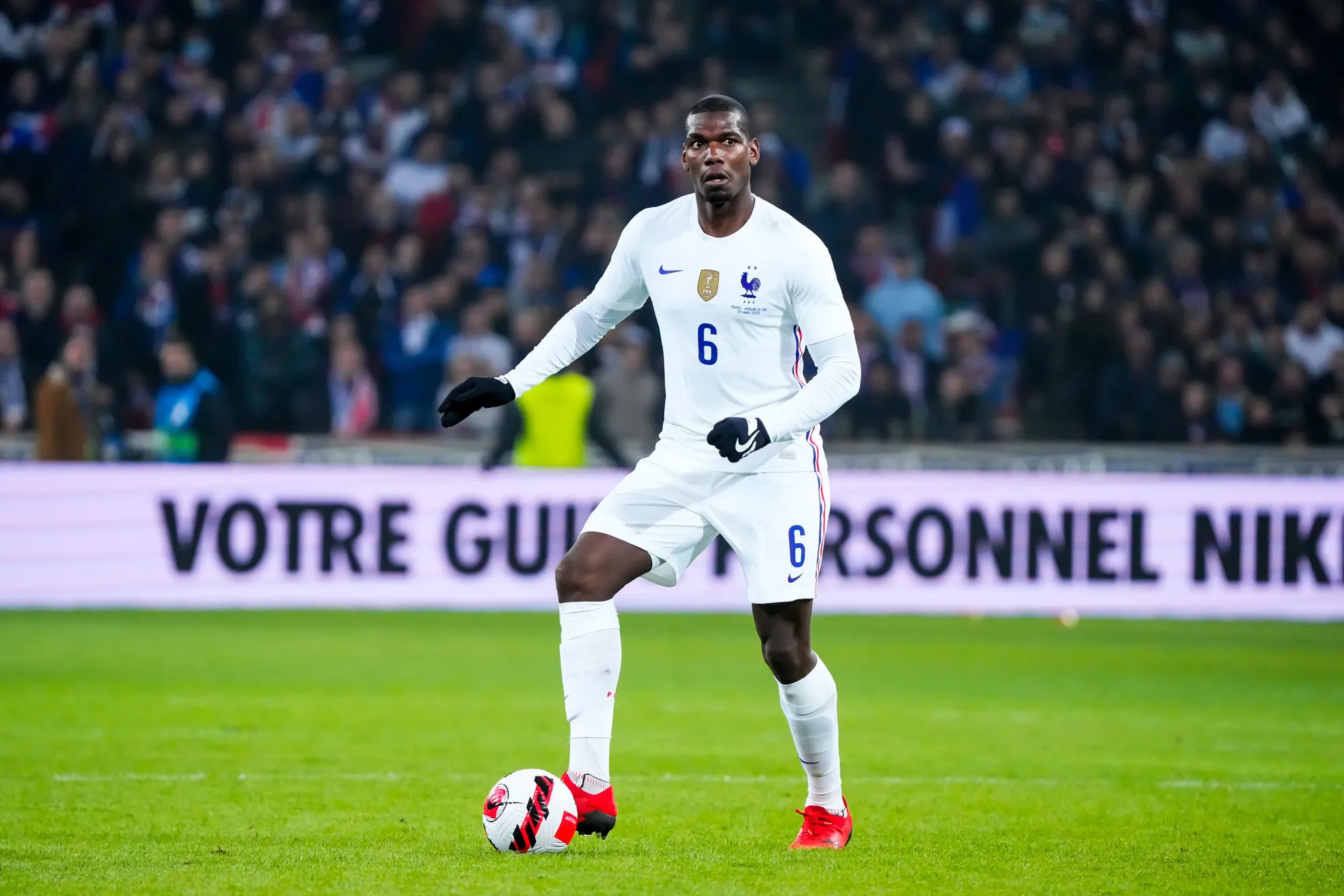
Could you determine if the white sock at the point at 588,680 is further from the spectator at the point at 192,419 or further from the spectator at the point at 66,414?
the spectator at the point at 66,414

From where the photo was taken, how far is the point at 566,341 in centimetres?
599

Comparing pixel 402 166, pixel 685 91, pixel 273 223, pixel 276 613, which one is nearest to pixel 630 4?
pixel 685 91

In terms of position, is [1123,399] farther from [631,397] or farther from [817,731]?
[817,731]

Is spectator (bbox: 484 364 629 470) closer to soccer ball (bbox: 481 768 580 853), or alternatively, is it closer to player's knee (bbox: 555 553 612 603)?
player's knee (bbox: 555 553 612 603)

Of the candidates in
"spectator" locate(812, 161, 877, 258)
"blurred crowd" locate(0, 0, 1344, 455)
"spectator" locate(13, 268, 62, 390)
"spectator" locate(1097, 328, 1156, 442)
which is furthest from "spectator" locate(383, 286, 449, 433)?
"spectator" locate(1097, 328, 1156, 442)

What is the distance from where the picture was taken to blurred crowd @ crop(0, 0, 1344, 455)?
52.6 ft

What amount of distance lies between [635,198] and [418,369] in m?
2.98

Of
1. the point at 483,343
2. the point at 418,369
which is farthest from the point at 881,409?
the point at 418,369

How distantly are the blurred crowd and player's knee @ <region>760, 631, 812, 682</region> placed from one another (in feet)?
30.1

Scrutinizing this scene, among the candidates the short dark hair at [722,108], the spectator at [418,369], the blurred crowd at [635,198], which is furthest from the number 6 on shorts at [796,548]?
the spectator at [418,369]

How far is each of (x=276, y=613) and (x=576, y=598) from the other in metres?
9.32

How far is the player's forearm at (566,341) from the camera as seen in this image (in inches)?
234

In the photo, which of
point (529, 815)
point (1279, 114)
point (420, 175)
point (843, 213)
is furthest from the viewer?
point (1279, 114)

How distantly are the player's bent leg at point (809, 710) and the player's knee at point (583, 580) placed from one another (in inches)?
18.1
